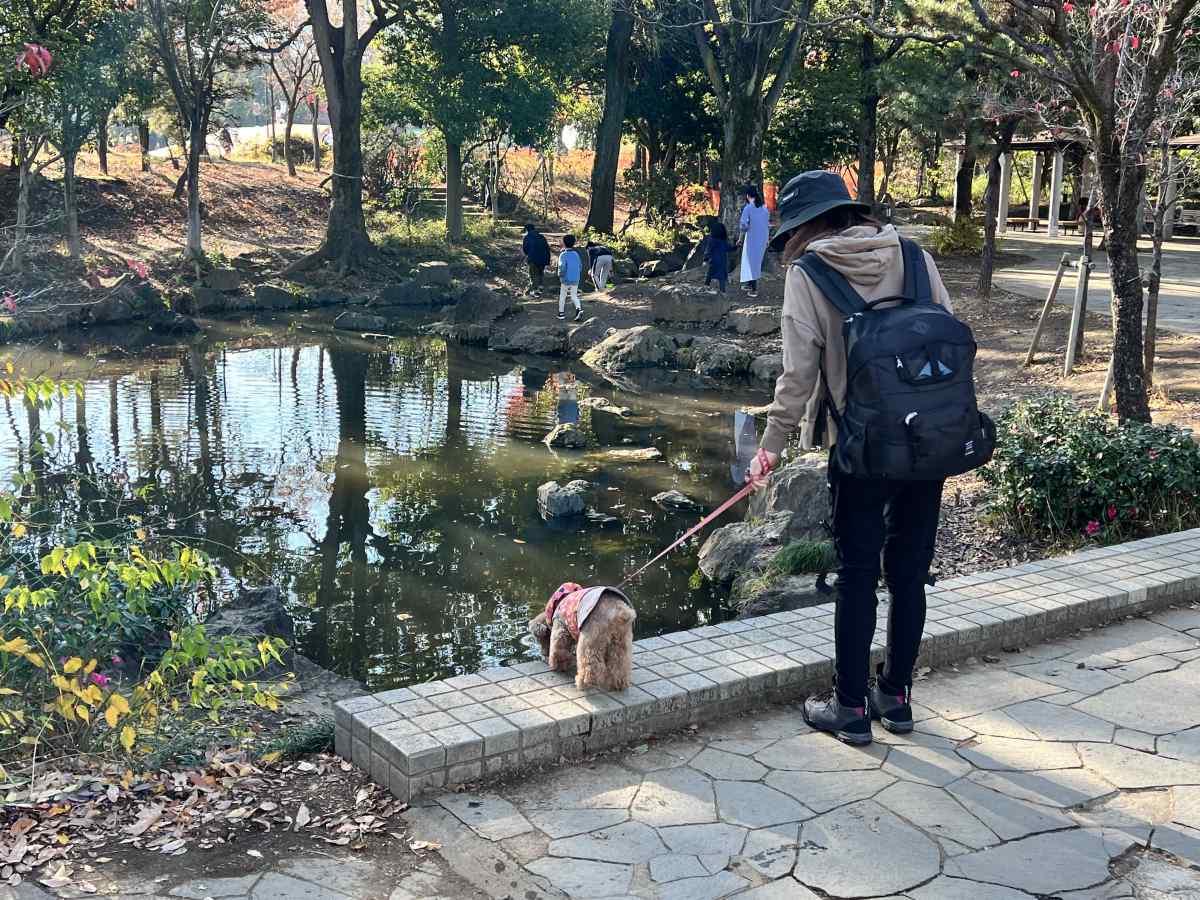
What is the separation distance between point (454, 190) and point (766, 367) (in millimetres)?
14304

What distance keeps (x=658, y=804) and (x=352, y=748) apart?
1002 mm

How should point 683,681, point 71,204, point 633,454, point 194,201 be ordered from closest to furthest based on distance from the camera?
point 683,681 < point 633,454 < point 71,204 < point 194,201

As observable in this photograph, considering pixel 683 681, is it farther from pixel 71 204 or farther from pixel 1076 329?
pixel 71 204

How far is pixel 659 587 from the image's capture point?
26.5ft

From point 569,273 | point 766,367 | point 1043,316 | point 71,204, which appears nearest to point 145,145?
point 71,204

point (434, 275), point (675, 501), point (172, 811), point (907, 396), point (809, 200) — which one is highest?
point (809, 200)

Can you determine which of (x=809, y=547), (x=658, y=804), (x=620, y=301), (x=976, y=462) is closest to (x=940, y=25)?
(x=809, y=547)

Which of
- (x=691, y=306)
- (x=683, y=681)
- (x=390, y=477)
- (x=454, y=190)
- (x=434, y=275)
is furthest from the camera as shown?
(x=454, y=190)

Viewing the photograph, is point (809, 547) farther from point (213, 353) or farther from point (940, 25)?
point (213, 353)

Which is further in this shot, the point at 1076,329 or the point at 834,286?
the point at 1076,329

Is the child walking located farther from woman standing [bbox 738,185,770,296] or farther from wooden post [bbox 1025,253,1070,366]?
wooden post [bbox 1025,253,1070,366]

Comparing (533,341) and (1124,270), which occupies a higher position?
(1124,270)

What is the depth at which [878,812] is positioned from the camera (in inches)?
135

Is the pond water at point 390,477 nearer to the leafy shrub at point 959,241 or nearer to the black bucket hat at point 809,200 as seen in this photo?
the black bucket hat at point 809,200
